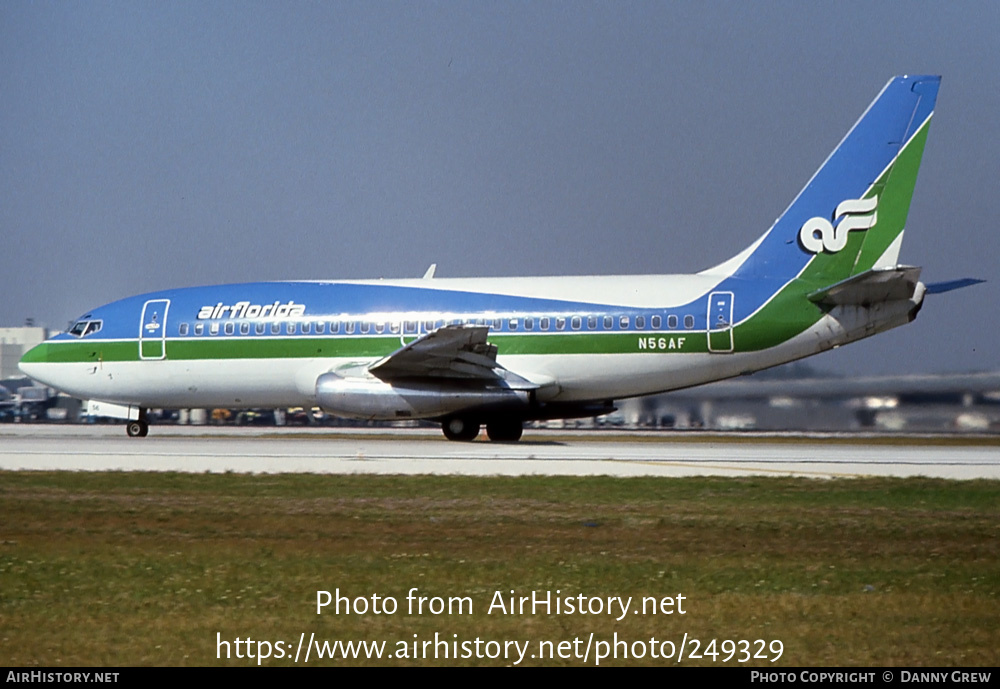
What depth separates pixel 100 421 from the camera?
177 ft

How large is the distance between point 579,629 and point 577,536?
4821mm

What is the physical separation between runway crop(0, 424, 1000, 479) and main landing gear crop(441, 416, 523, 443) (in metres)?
0.36

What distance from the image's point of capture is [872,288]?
28.9 metres

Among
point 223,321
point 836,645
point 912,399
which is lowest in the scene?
point 836,645

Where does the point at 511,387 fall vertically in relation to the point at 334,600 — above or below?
above

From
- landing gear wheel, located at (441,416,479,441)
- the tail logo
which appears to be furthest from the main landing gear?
the tail logo

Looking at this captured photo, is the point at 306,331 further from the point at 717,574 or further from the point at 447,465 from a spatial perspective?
the point at 717,574

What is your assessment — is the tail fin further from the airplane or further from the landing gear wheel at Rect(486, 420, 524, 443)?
the landing gear wheel at Rect(486, 420, 524, 443)

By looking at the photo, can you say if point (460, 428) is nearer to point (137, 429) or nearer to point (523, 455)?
point (523, 455)

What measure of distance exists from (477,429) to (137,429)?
999cm

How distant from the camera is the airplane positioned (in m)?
30.3

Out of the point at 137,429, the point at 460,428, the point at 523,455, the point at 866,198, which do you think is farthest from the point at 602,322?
the point at 137,429

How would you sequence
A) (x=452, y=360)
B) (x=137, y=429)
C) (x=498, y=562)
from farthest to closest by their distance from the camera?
(x=137, y=429) → (x=452, y=360) → (x=498, y=562)

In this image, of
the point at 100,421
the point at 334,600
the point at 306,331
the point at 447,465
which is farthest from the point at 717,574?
the point at 100,421
